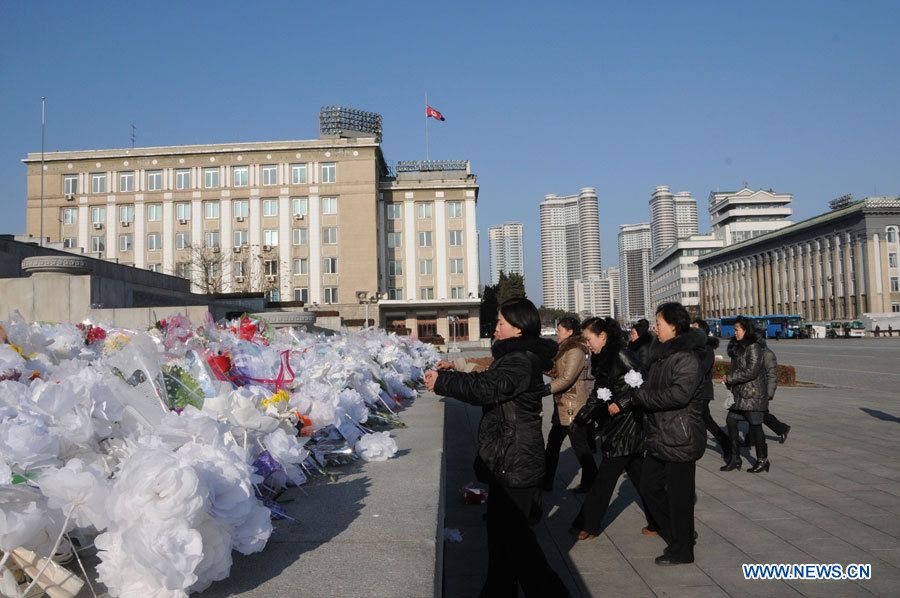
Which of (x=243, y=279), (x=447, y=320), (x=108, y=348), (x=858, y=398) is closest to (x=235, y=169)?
(x=243, y=279)

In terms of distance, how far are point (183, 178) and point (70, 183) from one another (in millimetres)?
9822

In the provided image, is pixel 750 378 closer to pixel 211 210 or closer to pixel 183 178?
pixel 211 210

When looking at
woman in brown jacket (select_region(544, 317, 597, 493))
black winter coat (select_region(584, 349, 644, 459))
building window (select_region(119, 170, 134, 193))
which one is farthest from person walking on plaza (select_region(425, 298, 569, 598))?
building window (select_region(119, 170, 134, 193))

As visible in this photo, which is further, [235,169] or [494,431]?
[235,169]

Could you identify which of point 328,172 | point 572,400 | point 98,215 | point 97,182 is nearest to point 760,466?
point 572,400

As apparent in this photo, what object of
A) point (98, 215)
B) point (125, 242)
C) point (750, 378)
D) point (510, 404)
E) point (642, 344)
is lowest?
point (750, 378)

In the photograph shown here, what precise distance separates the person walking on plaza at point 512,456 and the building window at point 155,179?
60.5m

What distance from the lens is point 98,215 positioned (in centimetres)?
5788

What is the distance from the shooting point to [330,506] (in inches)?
125

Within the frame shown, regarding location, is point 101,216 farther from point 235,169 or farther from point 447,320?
point 447,320

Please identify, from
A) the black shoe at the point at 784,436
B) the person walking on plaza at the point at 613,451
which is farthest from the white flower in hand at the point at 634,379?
the black shoe at the point at 784,436

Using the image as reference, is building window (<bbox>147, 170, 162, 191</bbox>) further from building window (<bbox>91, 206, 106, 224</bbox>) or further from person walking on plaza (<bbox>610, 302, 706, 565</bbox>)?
person walking on plaza (<bbox>610, 302, 706, 565</bbox>)

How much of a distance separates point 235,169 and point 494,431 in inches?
2294

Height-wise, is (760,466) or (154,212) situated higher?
(154,212)
